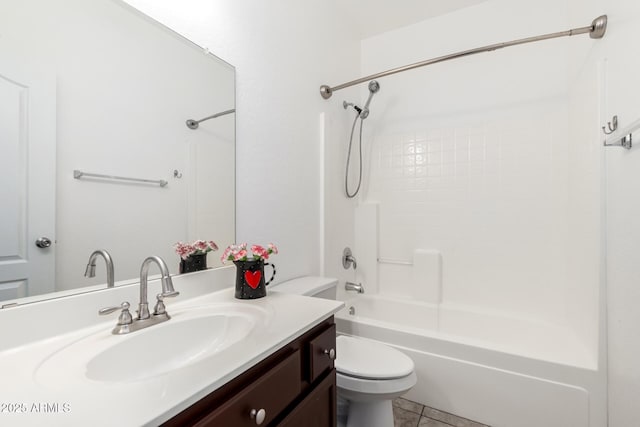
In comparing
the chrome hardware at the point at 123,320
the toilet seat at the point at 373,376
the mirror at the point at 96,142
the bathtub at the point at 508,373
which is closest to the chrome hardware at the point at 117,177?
the mirror at the point at 96,142

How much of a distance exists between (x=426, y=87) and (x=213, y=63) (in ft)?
5.74

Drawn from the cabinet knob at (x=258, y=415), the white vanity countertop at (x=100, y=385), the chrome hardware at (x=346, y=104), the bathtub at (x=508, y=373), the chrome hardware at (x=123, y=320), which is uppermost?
the chrome hardware at (x=346, y=104)

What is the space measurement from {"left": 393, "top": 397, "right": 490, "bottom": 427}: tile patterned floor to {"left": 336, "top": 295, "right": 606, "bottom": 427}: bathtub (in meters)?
0.03

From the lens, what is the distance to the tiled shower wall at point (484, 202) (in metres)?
1.97

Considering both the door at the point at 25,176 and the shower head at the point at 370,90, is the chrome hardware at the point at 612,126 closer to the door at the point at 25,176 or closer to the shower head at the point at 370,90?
the shower head at the point at 370,90

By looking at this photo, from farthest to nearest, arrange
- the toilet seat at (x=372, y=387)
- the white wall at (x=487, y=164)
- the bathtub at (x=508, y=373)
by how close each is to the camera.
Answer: the white wall at (x=487, y=164)
the bathtub at (x=508, y=373)
the toilet seat at (x=372, y=387)

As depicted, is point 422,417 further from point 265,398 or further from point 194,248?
point 194,248

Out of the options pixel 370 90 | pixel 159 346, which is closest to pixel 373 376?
pixel 159 346

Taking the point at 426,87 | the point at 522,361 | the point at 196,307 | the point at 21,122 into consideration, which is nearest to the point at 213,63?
the point at 21,122

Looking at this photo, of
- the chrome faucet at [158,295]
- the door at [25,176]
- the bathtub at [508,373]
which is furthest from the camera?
the bathtub at [508,373]

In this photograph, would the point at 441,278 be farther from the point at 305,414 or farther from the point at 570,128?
the point at 305,414

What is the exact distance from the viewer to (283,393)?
2.49 feet

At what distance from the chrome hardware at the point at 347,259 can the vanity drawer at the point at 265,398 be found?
151 centimetres

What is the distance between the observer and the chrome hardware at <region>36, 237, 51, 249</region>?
2.59 feet
